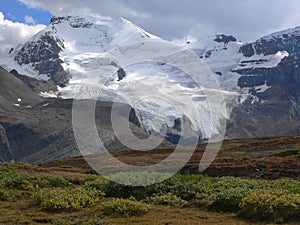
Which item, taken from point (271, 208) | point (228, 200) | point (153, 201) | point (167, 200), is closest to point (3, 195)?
point (153, 201)

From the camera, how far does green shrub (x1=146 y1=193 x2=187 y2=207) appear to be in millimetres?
27828

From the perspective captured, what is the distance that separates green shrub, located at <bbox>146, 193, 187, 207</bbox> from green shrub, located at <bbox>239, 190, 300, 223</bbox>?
4.35m

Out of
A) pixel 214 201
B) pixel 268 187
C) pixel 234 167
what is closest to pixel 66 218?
pixel 214 201

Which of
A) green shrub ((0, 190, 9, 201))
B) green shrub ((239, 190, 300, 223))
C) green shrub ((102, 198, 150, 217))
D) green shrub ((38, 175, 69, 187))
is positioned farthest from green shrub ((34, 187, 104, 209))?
green shrub ((239, 190, 300, 223))

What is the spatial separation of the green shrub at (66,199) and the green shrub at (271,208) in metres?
8.70

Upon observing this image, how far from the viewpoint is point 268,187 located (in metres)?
29.6

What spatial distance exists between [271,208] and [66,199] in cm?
1119

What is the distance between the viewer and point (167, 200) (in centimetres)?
2831

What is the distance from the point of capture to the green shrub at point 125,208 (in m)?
24.4

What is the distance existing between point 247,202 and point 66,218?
9.25 metres

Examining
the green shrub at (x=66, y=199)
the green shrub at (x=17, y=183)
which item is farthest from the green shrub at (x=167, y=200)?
the green shrub at (x=17, y=183)

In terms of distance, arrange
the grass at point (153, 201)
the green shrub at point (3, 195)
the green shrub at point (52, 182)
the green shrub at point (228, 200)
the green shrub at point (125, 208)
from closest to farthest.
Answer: the grass at point (153, 201) → the green shrub at point (125, 208) → the green shrub at point (228, 200) → the green shrub at point (3, 195) → the green shrub at point (52, 182)

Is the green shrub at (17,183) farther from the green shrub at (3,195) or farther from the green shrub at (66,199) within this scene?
the green shrub at (66,199)

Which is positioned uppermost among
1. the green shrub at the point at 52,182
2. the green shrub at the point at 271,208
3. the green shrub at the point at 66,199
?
the green shrub at the point at 52,182
